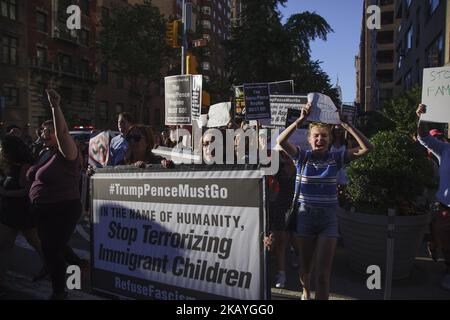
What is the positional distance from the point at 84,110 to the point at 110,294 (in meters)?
40.2

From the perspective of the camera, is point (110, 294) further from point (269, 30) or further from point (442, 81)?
point (269, 30)

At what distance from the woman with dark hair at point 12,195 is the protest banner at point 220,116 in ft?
18.7

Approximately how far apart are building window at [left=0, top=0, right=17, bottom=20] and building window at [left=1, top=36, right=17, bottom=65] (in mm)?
1721

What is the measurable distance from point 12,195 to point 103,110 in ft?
139

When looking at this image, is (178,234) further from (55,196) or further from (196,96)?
(196,96)

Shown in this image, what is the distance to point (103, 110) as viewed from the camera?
149 ft

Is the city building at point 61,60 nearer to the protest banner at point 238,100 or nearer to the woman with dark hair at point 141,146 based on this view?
the protest banner at point 238,100

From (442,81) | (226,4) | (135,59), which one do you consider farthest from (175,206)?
(226,4)

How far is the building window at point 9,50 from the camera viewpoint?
32000mm

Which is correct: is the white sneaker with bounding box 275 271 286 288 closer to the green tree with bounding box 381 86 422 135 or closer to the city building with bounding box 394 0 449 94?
the green tree with bounding box 381 86 422 135

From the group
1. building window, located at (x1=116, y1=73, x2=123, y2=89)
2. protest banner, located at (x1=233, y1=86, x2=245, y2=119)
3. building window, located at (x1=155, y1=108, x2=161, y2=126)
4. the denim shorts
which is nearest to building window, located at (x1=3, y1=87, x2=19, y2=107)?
building window, located at (x1=116, y1=73, x2=123, y2=89)

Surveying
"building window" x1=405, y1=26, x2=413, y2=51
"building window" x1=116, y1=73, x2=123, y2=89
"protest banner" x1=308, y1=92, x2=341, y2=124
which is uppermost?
"building window" x1=405, y1=26, x2=413, y2=51

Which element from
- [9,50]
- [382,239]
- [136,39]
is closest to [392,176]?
[382,239]

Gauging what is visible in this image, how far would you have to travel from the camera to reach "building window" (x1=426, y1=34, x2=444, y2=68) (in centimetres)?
1714
